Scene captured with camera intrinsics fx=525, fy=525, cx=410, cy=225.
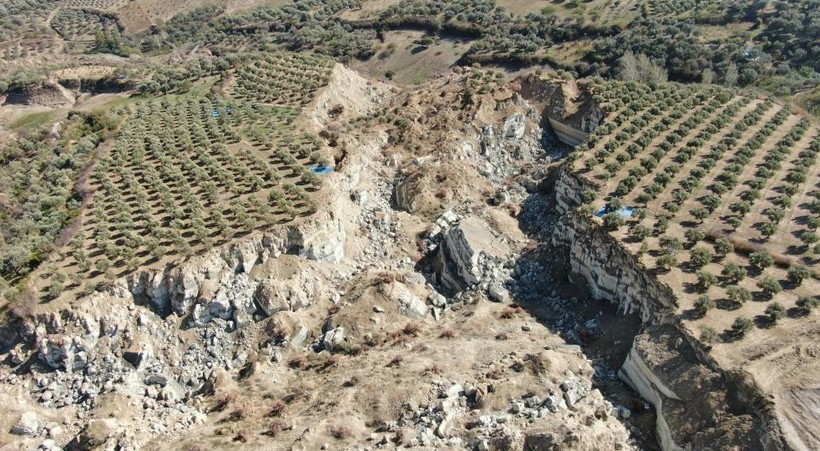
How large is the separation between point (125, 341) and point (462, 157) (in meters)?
39.4

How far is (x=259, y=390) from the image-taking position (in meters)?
37.8

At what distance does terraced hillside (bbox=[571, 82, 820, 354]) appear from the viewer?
35719 mm

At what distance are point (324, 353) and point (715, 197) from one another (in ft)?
119

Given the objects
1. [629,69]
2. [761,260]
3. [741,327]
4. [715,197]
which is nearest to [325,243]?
[741,327]

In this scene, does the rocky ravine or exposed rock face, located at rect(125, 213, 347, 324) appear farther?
exposed rock face, located at rect(125, 213, 347, 324)

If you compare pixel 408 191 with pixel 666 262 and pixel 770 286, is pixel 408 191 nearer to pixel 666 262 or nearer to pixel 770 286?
pixel 666 262

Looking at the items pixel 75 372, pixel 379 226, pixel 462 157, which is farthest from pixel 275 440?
pixel 462 157

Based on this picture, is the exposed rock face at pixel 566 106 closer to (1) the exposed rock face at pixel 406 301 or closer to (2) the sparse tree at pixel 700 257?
(2) the sparse tree at pixel 700 257

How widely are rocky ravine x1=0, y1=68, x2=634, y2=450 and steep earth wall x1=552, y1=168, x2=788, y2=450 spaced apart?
290cm

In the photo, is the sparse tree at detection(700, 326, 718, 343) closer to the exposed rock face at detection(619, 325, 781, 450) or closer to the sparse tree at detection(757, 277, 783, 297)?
the exposed rock face at detection(619, 325, 781, 450)

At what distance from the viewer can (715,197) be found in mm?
46312

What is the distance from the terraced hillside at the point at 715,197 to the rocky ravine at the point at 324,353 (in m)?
9.31

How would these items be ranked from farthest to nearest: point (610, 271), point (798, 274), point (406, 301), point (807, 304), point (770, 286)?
point (406, 301) → point (610, 271) → point (798, 274) → point (770, 286) → point (807, 304)

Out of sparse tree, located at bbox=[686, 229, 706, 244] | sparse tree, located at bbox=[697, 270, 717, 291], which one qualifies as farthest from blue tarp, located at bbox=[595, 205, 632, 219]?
sparse tree, located at bbox=[697, 270, 717, 291]
